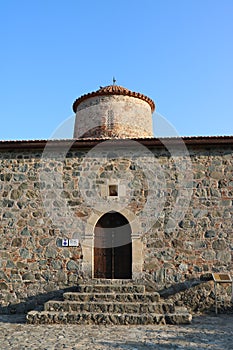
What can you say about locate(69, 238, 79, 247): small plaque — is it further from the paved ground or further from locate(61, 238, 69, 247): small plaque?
the paved ground

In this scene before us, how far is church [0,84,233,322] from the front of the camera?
26.0 feet

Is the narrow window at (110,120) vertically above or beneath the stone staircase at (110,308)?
above

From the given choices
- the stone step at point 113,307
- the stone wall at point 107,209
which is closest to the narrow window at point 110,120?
the stone wall at point 107,209

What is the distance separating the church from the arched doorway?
0.02 m

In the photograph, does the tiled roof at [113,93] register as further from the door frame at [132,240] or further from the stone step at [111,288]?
the stone step at [111,288]

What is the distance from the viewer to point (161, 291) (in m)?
7.79

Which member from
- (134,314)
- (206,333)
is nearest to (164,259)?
(134,314)

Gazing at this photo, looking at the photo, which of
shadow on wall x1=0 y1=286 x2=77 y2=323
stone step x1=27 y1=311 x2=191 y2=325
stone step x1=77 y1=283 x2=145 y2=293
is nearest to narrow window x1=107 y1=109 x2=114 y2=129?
shadow on wall x1=0 y1=286 x2=77 y2=323

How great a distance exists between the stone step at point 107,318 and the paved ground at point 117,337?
0.19 meters

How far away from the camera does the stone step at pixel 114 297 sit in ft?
23.2

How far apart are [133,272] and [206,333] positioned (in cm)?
244

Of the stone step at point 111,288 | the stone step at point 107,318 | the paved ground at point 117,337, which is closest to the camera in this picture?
the paved ground at point 117,337

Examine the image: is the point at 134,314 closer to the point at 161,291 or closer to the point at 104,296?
the point at 104,296

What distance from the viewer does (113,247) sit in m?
8.31
